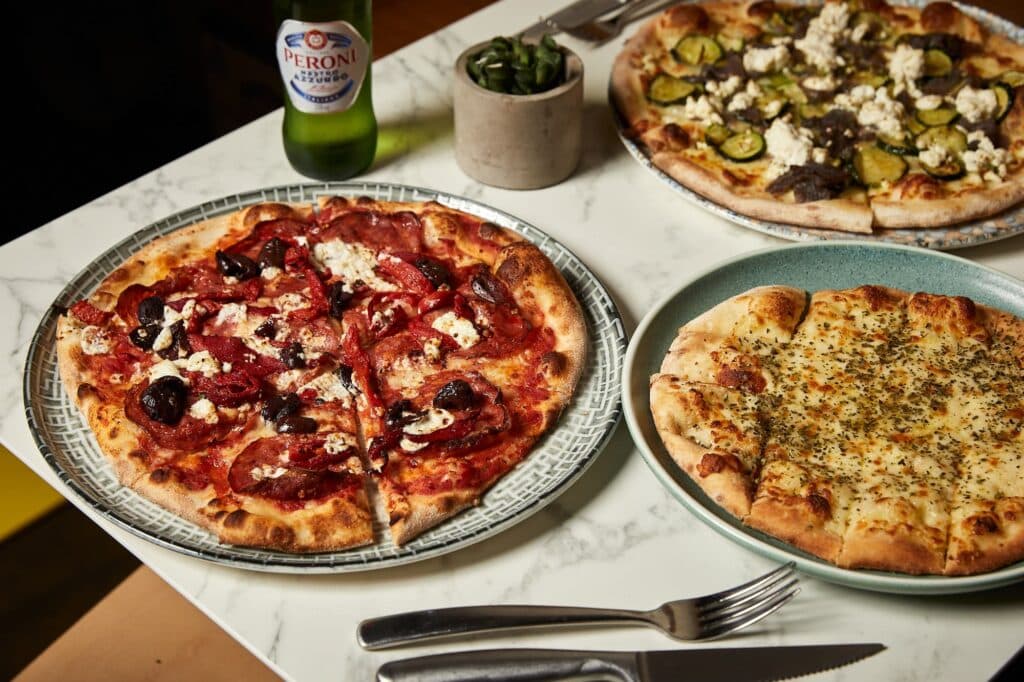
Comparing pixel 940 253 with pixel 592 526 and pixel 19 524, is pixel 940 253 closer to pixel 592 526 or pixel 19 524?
pixel 592 526

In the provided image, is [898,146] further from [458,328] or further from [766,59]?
[458,328]

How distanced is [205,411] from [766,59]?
221 centimetres

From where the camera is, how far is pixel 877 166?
311cm

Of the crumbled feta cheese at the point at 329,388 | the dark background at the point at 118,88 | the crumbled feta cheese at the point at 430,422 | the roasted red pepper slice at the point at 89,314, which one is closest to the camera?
the crumbled feta cheese at the point at 430,422

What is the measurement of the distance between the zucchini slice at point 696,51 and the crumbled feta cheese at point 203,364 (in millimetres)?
2004

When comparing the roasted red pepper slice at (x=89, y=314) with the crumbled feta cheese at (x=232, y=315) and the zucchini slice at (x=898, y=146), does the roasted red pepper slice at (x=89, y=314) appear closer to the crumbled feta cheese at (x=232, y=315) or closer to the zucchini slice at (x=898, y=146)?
the crumbled feta cheese at (x=232, y=315)

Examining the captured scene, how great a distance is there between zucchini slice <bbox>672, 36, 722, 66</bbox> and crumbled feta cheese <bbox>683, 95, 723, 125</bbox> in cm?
34

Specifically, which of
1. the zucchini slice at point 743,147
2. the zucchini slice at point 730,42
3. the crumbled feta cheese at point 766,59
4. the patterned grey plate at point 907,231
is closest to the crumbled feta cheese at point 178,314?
A: the patterned grey plate at point 907,231

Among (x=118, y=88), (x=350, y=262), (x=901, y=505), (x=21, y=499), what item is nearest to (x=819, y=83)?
(x=350, y=262)

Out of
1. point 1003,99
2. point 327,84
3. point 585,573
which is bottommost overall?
point 585,573

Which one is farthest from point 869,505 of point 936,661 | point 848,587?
point 936,661

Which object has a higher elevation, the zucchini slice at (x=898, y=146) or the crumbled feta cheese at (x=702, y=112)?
the zucchini slice at (x=898, y=146)

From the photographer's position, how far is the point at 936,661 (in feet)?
6.39

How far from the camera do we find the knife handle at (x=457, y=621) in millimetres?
1895
